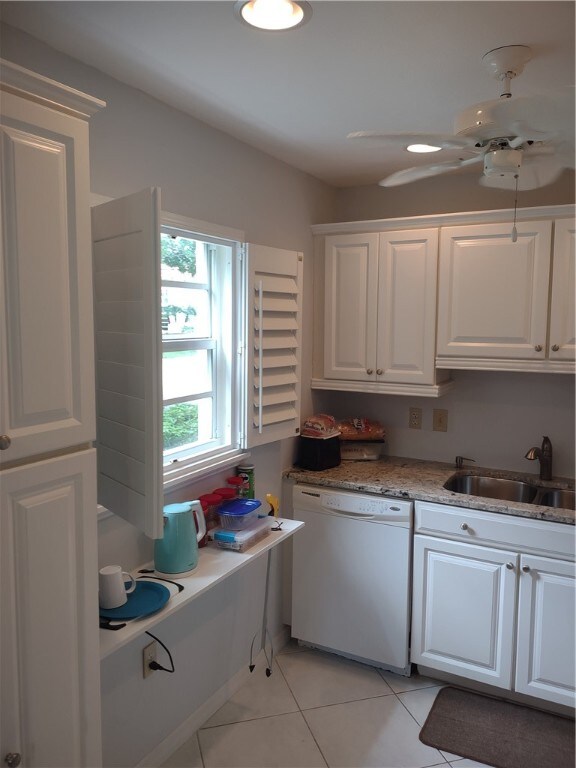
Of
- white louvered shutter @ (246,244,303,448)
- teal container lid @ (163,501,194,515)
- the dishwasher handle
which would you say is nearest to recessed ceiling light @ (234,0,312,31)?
white louvered shutter @ (246,244,303,448)

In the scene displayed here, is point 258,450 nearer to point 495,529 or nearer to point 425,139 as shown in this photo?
point 495,529

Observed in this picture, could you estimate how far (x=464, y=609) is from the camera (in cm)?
264

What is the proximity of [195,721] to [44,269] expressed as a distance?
2.08 meters

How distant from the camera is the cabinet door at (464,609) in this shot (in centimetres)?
256

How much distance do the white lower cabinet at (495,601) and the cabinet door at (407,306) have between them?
71 centimetres

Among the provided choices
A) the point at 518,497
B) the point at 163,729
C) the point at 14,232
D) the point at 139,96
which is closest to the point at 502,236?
the point at 518,497

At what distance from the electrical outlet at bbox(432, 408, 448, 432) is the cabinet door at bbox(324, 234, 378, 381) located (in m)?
0.47

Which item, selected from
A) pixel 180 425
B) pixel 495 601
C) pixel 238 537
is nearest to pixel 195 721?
pixel 238 537

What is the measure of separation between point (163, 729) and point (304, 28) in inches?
98.1

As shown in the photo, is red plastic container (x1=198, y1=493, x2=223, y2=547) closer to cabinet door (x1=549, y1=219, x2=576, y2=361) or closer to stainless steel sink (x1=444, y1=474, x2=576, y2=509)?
stainless steel sink (x1=444, y1=474, x2=576, y2=509)

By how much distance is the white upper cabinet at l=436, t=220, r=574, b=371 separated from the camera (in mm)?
2615

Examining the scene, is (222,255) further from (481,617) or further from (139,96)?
(481,617)

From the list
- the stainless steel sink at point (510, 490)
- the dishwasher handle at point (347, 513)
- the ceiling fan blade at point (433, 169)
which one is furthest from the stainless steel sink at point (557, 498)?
the ceiling fan blade at point (433, 169)

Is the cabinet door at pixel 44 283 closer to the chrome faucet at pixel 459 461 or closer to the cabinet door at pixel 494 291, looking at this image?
the cabinet door at pixel 494 291
